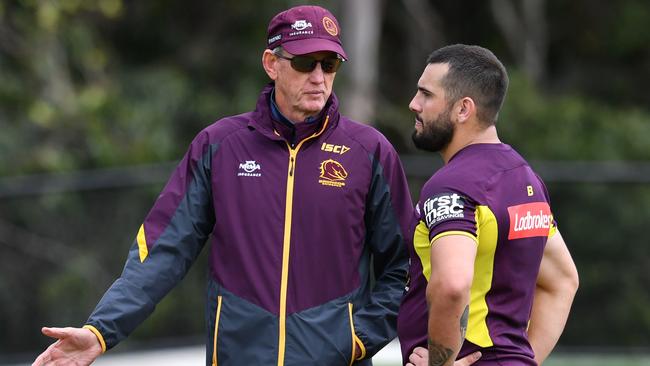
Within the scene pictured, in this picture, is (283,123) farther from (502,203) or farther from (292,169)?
(502,203)

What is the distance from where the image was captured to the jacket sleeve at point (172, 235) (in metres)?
5.23

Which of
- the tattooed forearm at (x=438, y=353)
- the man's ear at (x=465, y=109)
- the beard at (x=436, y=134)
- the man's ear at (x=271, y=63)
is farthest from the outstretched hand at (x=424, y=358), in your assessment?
the man's ear at (x=271, y=63)

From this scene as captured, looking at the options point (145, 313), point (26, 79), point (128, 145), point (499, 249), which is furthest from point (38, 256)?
point (499, 249)

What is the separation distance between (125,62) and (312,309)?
12987 millimetres

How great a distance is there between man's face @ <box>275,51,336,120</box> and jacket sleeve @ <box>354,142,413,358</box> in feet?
1.06

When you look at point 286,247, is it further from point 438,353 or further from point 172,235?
point 438,353

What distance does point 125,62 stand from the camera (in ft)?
58.0

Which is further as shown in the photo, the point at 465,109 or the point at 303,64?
the point at 303,64

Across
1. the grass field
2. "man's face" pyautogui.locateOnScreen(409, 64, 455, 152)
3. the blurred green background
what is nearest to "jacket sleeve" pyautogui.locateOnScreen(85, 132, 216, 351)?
"man's face" pyautogui.locateOnScreen(409, 64, 455, 152)

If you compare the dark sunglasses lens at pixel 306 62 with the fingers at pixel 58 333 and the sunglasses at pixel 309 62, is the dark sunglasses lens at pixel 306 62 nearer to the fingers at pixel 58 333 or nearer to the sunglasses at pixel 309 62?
the sunglasses at pixel 309 62

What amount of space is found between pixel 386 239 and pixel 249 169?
64 cm

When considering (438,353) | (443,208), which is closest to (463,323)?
(438,353)

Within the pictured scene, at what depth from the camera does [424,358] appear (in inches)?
188

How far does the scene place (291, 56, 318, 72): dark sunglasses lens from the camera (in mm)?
5324
